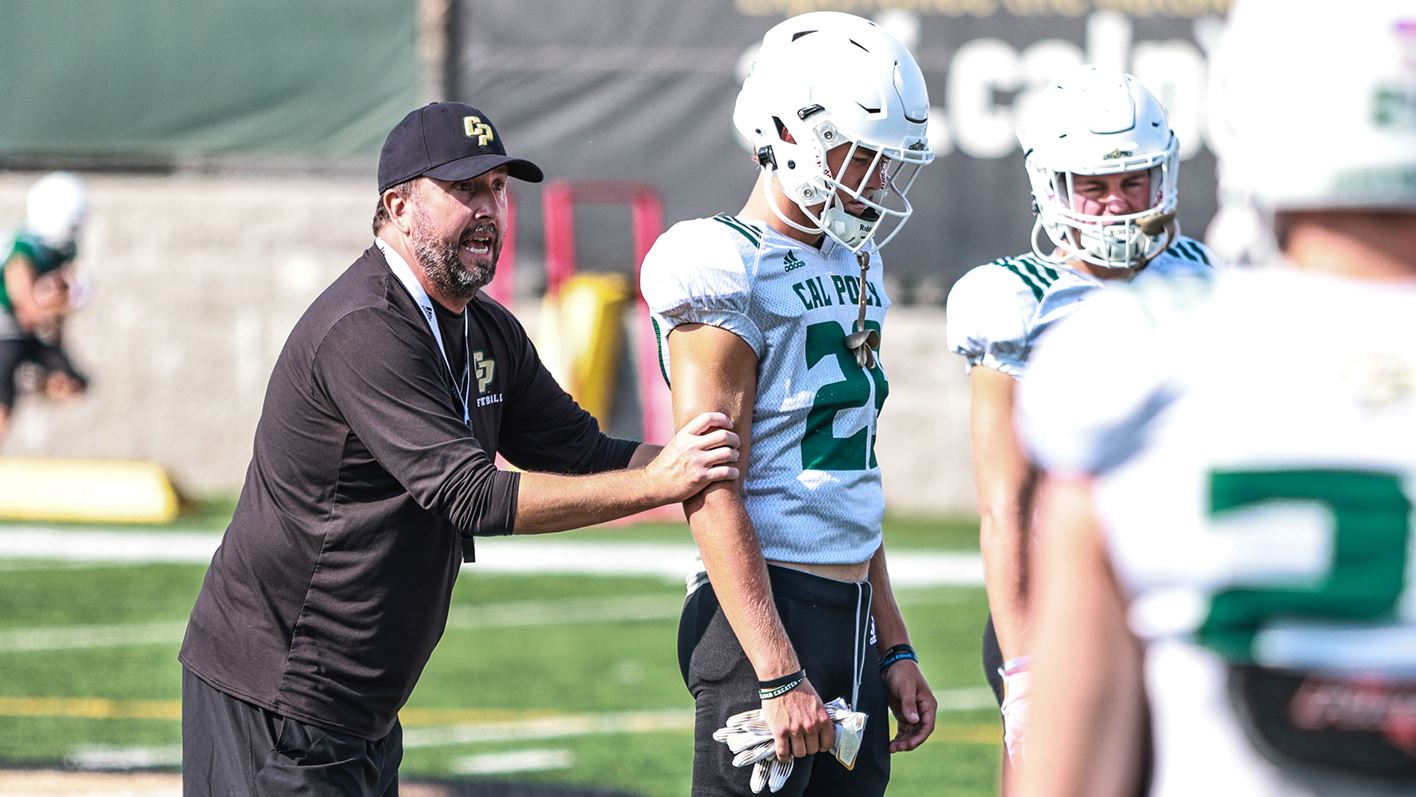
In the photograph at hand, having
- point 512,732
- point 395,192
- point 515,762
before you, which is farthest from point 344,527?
point 512,732

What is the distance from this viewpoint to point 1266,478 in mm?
1514

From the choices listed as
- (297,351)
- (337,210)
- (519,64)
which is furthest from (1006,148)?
(297,351)

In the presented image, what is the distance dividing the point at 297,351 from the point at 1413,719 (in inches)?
96.4

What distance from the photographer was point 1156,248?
3984mm

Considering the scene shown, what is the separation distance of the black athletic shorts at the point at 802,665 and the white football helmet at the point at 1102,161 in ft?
3.34

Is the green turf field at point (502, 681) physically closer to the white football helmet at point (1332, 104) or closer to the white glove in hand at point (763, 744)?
the white glove in hand at point (763, 744)

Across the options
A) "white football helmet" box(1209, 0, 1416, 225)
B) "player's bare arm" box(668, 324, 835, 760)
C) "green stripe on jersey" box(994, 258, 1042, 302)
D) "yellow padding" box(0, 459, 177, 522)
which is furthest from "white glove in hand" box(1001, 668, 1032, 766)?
"yellow padding" box(0, 459, 177, 522)

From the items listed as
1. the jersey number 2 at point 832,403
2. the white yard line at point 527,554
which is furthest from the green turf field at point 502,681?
the jersey number 2 at point 832,403

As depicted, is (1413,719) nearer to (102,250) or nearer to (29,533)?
(29,533)

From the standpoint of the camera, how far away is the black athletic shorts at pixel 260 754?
3447 mm

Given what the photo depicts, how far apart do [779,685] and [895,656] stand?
0.60 meters

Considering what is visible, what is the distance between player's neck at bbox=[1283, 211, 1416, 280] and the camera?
62.0 inches

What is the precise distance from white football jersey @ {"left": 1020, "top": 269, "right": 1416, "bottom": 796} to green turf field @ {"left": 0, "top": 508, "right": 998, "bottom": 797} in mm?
4794

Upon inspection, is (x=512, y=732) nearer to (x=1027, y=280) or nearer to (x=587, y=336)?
(x=1027, y=280)
